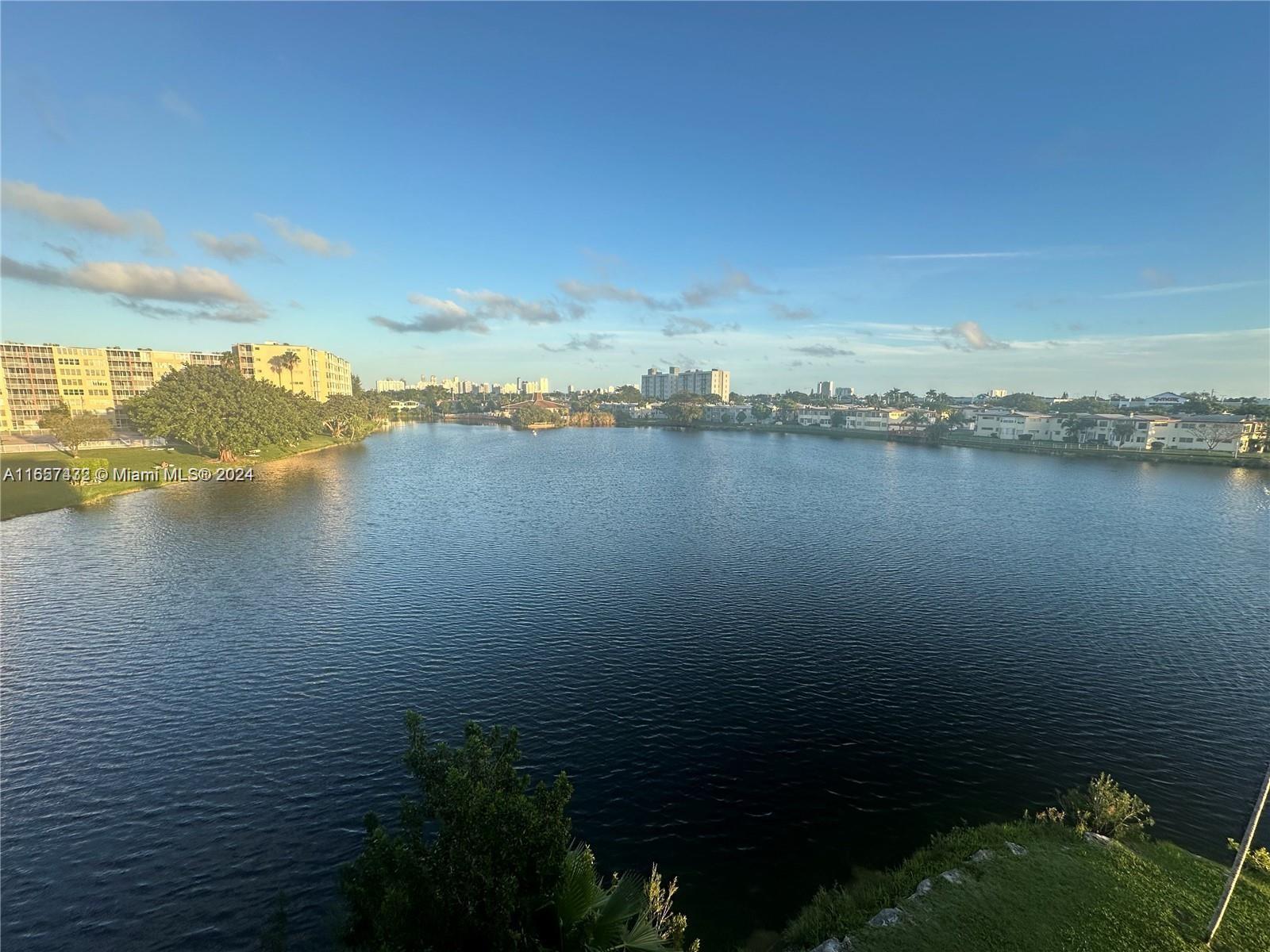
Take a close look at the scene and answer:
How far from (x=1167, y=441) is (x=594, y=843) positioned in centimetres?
24564

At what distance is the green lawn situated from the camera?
1897 centimetres

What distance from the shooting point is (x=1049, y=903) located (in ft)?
67.5

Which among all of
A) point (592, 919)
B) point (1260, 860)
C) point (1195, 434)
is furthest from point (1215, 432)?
point (592, 919)

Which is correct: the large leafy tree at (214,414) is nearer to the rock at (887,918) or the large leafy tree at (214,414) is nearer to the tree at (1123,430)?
the rock at (887,918)

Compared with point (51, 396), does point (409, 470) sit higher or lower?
lower

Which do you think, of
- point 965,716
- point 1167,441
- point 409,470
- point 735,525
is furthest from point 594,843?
point 1167,441

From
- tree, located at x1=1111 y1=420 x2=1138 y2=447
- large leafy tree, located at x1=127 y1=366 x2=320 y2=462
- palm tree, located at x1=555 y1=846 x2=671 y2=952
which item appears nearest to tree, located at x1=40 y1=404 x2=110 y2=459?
large leafy tree, located at x1=127 y1=366 x2=320 y2=462

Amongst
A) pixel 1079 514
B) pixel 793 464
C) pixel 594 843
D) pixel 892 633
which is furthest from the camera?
pixel 793 464

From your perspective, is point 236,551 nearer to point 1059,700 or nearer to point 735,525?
point 735,525

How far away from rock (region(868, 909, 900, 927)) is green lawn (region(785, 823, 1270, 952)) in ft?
0.92

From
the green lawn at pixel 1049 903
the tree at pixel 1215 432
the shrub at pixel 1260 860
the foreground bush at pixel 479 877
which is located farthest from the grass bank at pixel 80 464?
the tree at pixel 1215 432

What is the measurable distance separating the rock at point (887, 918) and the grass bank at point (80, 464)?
378 ft

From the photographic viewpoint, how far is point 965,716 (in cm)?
3650

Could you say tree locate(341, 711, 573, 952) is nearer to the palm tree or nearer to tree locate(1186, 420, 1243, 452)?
the palm tree
